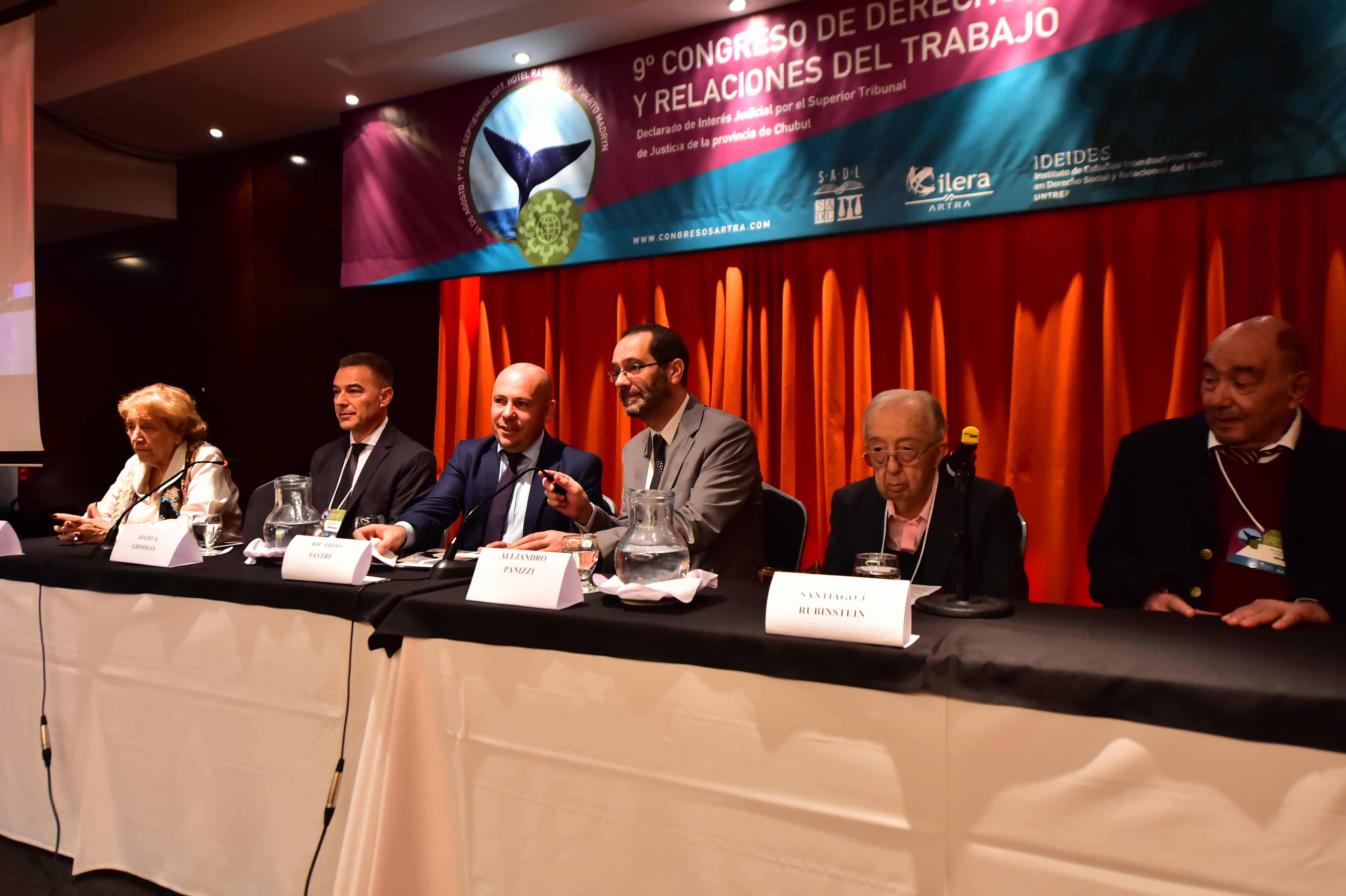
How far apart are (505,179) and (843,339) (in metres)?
1.60

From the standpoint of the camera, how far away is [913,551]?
6.12 ft

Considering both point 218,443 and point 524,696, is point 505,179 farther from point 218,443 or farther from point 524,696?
point 524,696

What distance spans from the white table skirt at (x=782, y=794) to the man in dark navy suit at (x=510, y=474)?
1.13 m

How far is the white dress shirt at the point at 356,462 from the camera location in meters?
2.85

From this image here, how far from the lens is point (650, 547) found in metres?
1.38

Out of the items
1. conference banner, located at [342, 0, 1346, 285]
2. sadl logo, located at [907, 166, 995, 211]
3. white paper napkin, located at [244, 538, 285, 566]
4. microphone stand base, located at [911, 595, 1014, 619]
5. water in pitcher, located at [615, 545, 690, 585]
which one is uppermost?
conference banner, located at [342, 0, 1346, 285]

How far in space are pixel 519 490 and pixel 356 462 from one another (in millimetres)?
712

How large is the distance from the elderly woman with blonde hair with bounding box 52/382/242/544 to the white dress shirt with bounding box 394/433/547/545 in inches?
24.2

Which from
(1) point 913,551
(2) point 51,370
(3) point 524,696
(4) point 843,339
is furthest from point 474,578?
(2) point 51,370

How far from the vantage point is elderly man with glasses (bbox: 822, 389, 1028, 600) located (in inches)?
69.7

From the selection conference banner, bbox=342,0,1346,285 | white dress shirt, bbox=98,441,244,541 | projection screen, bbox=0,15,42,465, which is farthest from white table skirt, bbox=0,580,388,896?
conference banner, bbox=342,0,1346,285

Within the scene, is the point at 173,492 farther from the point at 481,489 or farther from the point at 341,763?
the point at 341,763

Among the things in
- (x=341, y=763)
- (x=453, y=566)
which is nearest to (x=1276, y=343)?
(x=453, y=566)

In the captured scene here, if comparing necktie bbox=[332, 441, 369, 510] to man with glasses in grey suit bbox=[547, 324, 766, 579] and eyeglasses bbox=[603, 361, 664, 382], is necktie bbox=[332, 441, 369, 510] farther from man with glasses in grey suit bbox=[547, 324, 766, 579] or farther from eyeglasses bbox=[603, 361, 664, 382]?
eyeglasses bbox=[603, 361, 664, 382]
